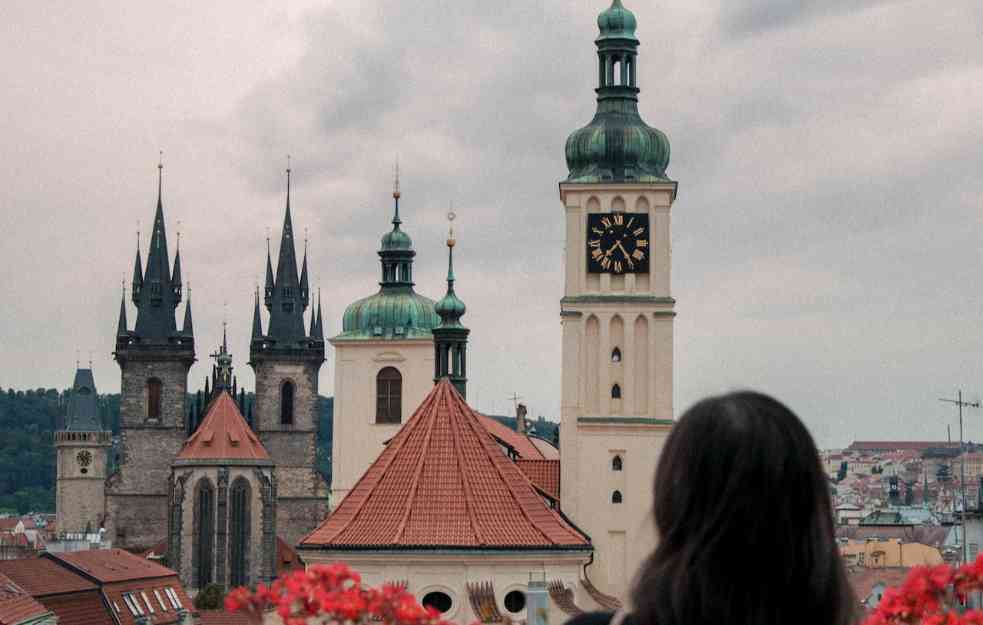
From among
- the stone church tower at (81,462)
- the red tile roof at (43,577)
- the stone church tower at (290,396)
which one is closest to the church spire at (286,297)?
the stone church tower at (290,396)

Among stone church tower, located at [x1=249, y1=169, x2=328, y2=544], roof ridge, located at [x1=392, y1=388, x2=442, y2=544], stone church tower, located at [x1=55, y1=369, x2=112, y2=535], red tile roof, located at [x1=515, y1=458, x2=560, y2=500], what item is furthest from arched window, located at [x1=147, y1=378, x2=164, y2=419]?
roof ridge, located at [x1=392, y1=388, x2=442, y2=544]

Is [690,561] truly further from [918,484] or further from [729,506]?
[918,484]

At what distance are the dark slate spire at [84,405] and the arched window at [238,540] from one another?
43289 mm

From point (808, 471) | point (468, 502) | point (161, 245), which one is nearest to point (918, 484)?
point (161, 245)

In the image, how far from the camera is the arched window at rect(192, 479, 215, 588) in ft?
290

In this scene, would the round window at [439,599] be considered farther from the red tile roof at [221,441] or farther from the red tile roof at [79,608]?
the red tile roof at [221,441]

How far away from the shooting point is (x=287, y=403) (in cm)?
9762

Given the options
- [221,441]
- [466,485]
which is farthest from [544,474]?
[221,441]

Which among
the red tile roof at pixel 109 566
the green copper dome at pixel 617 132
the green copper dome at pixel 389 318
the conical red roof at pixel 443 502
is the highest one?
the green copper dome at pixel 617 132

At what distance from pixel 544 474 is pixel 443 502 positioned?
7.31 m

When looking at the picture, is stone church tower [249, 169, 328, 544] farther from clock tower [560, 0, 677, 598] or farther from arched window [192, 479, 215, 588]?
clock tower [560, 0, 677, 598]

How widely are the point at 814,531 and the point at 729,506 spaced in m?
0.19

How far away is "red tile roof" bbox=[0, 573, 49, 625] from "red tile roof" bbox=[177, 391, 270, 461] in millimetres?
41283

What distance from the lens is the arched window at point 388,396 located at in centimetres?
7075
